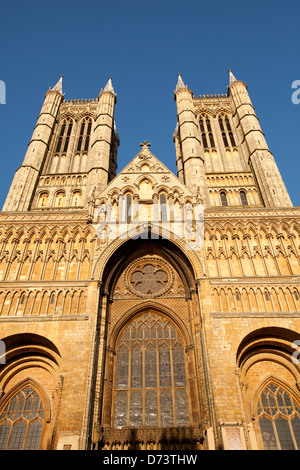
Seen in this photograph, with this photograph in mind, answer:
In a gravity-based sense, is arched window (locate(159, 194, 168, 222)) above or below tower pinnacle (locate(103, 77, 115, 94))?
below

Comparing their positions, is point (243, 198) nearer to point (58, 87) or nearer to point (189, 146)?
point (189, 146)

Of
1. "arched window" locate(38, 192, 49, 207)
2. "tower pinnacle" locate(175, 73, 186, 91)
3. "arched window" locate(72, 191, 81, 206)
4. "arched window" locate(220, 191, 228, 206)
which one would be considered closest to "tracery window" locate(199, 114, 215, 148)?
"tower pinnacle" locate(175, 73, 186, 91)

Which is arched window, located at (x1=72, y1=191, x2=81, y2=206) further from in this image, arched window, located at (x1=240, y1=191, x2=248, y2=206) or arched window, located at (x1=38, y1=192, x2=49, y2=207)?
arched window, located at (x1=240, y1=191, x2=248, y2=206)

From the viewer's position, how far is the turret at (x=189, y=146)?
869 inches

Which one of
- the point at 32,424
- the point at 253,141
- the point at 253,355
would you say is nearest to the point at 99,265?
the point at 32,424

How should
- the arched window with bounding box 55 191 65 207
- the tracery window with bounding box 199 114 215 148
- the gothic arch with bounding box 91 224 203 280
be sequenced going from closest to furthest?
the gothic arch with bounding box 91 224 203 280 → the arched window with bounding box 55 191 65 207 → the tracery window with bounding box 199 114 215 148

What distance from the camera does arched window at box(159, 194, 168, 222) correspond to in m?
16.5

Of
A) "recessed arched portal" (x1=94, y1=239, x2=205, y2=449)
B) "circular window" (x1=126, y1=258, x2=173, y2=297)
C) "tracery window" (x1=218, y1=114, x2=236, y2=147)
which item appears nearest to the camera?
"recessed arched portal" (x1=94, y1=239, x2=205, y2=449)

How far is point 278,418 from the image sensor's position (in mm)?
12195

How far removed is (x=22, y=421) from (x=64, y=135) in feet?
73.4

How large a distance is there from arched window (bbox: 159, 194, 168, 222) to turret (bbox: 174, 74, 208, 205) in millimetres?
2208

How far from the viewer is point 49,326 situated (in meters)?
12.8

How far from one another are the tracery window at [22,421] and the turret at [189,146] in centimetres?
1284
